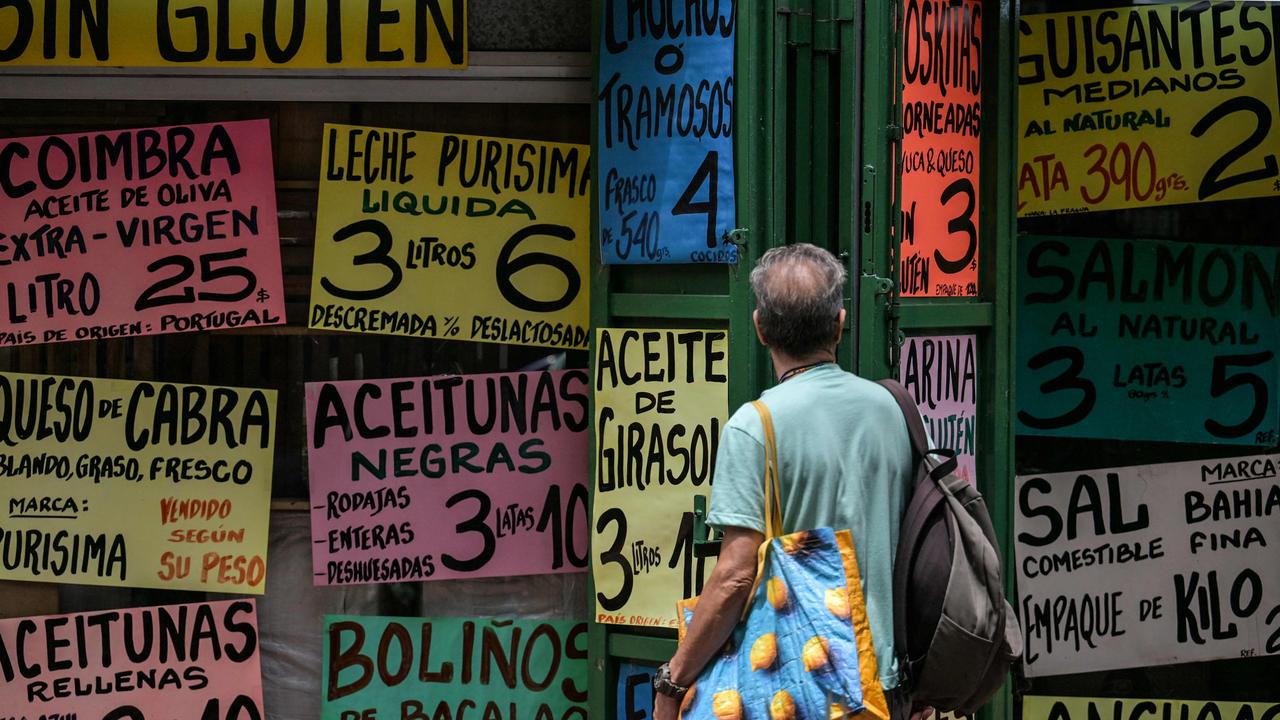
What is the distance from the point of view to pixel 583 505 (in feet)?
17.1

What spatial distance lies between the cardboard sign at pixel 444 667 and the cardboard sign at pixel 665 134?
1.32 metres

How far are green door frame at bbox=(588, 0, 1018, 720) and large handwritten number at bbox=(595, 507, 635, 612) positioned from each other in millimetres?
113

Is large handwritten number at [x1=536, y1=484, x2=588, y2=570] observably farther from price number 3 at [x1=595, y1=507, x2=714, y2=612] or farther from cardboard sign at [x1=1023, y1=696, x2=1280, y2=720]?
cardboard sign at [x1=1023, y1=696, x2=1280, y2=720]

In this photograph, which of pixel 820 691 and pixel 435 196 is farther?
pixel 435 196

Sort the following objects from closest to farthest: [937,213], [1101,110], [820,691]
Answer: [820,691] → [937,213] → [1101,110]

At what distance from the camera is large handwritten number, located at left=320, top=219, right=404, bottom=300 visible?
17.0 feet

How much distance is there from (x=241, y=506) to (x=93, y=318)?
0.77 m

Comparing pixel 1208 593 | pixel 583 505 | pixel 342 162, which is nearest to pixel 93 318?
pixel 342 162

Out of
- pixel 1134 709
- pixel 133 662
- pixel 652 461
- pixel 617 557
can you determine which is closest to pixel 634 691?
pixel 617 557

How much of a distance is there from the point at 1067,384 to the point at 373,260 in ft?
8.37

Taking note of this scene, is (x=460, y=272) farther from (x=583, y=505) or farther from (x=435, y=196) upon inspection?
(x=583, y=505)

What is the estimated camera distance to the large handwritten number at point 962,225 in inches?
192

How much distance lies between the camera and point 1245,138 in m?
5.60

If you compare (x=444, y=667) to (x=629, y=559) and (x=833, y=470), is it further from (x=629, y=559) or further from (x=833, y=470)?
(x=833, y=470)
